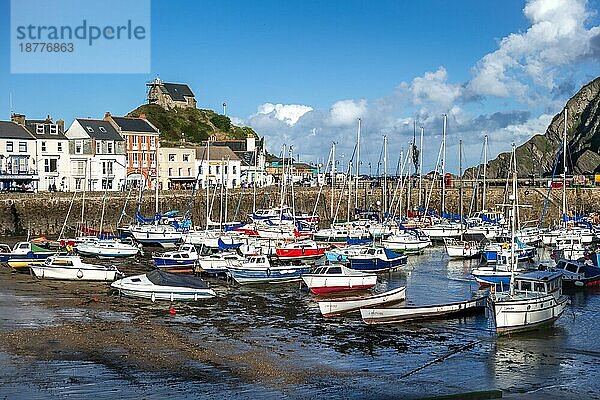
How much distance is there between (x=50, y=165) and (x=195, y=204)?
1533 cm

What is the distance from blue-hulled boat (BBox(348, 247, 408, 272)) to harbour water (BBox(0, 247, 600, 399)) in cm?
815

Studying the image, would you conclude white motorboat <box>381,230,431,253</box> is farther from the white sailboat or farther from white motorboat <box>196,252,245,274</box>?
the white sailboat

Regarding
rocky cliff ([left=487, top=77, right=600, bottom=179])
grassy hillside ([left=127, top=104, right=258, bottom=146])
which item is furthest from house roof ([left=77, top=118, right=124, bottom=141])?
rocky cliff ([left=487, top=77, right=600, bottom=179])

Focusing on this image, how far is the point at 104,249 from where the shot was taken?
50.5m

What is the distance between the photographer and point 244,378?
76.7 feet

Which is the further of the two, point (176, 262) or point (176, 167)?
point (176, 167)

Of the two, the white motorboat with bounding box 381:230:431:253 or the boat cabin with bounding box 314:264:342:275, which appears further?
the white motorboat with bounding box 381:230:431:253

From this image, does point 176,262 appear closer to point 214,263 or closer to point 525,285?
point 214,263

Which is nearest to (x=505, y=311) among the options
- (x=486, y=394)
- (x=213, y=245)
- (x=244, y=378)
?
(x=486, y=394)

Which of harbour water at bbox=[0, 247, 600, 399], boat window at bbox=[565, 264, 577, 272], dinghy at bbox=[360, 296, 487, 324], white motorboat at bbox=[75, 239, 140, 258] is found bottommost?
harbour water at bbox=[0, 247, 600, 399]

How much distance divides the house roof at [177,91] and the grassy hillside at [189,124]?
2963mm

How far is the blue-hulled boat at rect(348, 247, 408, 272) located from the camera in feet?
151

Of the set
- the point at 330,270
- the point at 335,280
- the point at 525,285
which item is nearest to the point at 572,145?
the point at 330,270

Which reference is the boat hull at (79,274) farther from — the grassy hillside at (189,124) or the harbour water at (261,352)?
the grassy hillside at (189,124)
